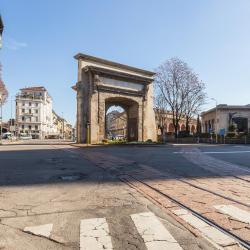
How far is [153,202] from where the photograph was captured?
5.71 metres

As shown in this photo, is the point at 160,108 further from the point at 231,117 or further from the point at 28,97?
the point at 28,97

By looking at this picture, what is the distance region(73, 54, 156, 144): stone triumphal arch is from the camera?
33125 millimetres

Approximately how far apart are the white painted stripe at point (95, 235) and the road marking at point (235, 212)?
2.08 metres

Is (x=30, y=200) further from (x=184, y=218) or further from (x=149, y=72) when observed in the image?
(x=149, y=72)

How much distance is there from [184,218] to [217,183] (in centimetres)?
365

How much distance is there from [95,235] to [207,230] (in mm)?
1553

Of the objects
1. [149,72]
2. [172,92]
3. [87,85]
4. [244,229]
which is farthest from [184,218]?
[172,92]

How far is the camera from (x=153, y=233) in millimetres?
3959

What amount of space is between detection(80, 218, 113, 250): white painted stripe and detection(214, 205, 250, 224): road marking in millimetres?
2084

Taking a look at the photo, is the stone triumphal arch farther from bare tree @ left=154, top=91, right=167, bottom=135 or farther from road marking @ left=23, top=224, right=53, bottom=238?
road marking @ left=23, top=224, right=53, bottom=238

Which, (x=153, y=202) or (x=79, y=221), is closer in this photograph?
(x=79, y=221)

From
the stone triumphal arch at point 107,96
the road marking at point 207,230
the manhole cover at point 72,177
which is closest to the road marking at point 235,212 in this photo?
the road marking at point 207,230

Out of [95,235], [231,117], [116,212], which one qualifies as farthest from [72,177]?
[231,117]

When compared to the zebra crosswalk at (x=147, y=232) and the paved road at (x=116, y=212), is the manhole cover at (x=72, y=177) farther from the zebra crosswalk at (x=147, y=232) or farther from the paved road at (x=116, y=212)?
the zebra crosswalk at (x=147, y=232)
